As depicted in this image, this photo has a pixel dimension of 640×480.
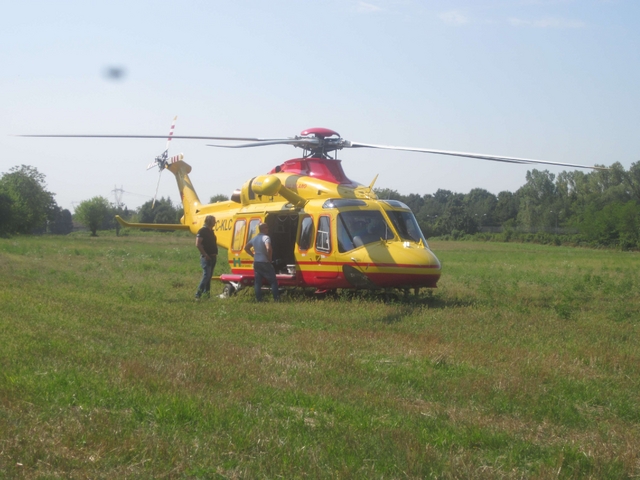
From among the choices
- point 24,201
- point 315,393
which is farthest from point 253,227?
point 24,201

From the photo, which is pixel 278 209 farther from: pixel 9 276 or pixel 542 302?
pixel 9 276

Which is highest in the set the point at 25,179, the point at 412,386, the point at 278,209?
the point at 25,179

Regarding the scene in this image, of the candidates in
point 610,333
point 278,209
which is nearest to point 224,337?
point 610,333

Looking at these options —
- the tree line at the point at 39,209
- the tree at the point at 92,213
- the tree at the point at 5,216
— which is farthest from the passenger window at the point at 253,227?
the tree at the point at 92,213

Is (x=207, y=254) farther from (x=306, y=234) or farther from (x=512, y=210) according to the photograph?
(x=512, y=210)

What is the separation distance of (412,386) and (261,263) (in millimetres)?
7312

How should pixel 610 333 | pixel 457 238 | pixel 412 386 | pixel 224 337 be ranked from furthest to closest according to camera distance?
pixel 457 238, pixel 610 333, pixel 224 337, pixel 412 386

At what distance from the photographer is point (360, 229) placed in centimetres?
1258

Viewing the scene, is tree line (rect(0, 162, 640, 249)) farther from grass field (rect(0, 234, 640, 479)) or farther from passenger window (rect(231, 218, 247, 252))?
grass field (rect(0, 234, 640, 479))

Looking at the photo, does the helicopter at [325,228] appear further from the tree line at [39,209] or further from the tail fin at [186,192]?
the tree line at [39,209]

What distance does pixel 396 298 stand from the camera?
1310cm

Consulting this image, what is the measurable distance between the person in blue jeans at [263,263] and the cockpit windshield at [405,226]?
2441 millimetres

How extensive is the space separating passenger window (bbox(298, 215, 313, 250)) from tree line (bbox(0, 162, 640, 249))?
36.5 meters

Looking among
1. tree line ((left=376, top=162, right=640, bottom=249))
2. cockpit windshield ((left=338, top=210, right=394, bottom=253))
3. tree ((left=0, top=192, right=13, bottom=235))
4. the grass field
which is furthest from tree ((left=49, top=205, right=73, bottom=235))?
the grass field
